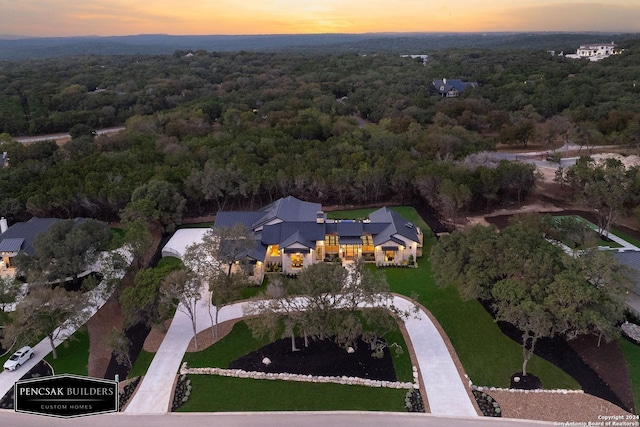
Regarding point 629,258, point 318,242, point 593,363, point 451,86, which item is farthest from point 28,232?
point 451,86

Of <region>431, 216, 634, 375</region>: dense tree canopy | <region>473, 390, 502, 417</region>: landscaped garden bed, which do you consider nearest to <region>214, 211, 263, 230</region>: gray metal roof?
<region>431, 216, 634, 375</region>: dense tree canopy

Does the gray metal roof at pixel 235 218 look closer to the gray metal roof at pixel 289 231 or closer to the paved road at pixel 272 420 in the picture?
the gray metal roof at pixel 289 231

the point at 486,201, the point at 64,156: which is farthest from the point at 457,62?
the point at 64,156

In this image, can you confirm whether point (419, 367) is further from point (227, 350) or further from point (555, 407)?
point (227, 350)

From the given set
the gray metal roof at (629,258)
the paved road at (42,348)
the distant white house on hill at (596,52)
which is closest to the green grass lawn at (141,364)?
the paved road at (42,348)

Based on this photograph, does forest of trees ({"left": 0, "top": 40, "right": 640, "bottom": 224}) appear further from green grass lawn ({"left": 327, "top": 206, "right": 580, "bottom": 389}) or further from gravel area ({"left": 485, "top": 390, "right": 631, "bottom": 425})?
gravel area ({"left": 485, "top": 390, "right": 631, "bottom": 425})

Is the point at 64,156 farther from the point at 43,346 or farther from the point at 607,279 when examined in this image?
the point at 607,279
